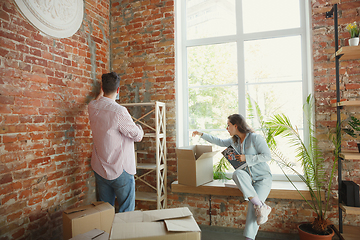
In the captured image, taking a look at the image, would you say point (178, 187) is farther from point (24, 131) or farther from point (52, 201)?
point (24, 131)

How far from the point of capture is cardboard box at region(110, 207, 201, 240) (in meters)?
1.14

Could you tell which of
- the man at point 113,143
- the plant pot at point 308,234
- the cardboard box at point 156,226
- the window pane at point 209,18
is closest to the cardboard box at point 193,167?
the man at point 113,143

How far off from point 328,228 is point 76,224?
256cm

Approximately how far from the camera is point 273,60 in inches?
123

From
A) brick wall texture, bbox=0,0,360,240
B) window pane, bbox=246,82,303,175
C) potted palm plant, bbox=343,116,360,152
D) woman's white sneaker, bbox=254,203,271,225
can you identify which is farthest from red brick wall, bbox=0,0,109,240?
potted palm plant, bbox=343,116,360,152

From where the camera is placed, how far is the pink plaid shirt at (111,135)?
7.35ft

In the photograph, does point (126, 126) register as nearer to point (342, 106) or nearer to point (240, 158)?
point (240, 158)

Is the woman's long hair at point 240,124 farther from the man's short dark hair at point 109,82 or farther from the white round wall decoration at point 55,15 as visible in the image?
the white round wall decoration at point 55,15

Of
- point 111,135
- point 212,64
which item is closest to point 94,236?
point 111,135

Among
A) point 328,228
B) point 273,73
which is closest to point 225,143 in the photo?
point 273,73

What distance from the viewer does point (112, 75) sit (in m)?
2.37

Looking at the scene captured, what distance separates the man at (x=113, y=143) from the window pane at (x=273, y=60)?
1815mm

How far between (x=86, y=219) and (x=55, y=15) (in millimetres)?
2100

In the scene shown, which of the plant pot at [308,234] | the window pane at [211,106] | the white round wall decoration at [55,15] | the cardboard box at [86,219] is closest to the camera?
the cardboard box at [86,219]
